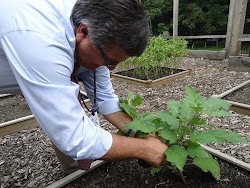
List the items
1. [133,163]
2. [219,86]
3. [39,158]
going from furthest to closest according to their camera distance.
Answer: [219,86] < [39,158] < [133,163]

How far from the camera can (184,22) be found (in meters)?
11.4

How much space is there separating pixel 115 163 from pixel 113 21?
1063mm

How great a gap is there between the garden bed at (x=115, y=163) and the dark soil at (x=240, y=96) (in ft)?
0.85

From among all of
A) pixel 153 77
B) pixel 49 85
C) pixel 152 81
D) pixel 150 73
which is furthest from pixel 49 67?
pixel 150 73

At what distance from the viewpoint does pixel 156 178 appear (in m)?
1.30

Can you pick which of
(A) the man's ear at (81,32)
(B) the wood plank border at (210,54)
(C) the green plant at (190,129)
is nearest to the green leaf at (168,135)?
(C) the green plant at (190,129)

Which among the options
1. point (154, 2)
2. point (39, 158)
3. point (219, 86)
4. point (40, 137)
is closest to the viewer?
point (39, 158)

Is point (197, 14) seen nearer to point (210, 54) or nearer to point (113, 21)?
point (210, 54)

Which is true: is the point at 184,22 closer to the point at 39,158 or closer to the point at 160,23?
the point at 160,23

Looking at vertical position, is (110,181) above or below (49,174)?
above

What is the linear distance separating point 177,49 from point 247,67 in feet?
4.93

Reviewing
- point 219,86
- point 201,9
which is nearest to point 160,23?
point 201,9

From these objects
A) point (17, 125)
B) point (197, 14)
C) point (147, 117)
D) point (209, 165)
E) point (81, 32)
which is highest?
point (197, 14)

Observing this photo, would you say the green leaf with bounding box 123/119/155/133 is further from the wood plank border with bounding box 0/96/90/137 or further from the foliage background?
the foliage background
